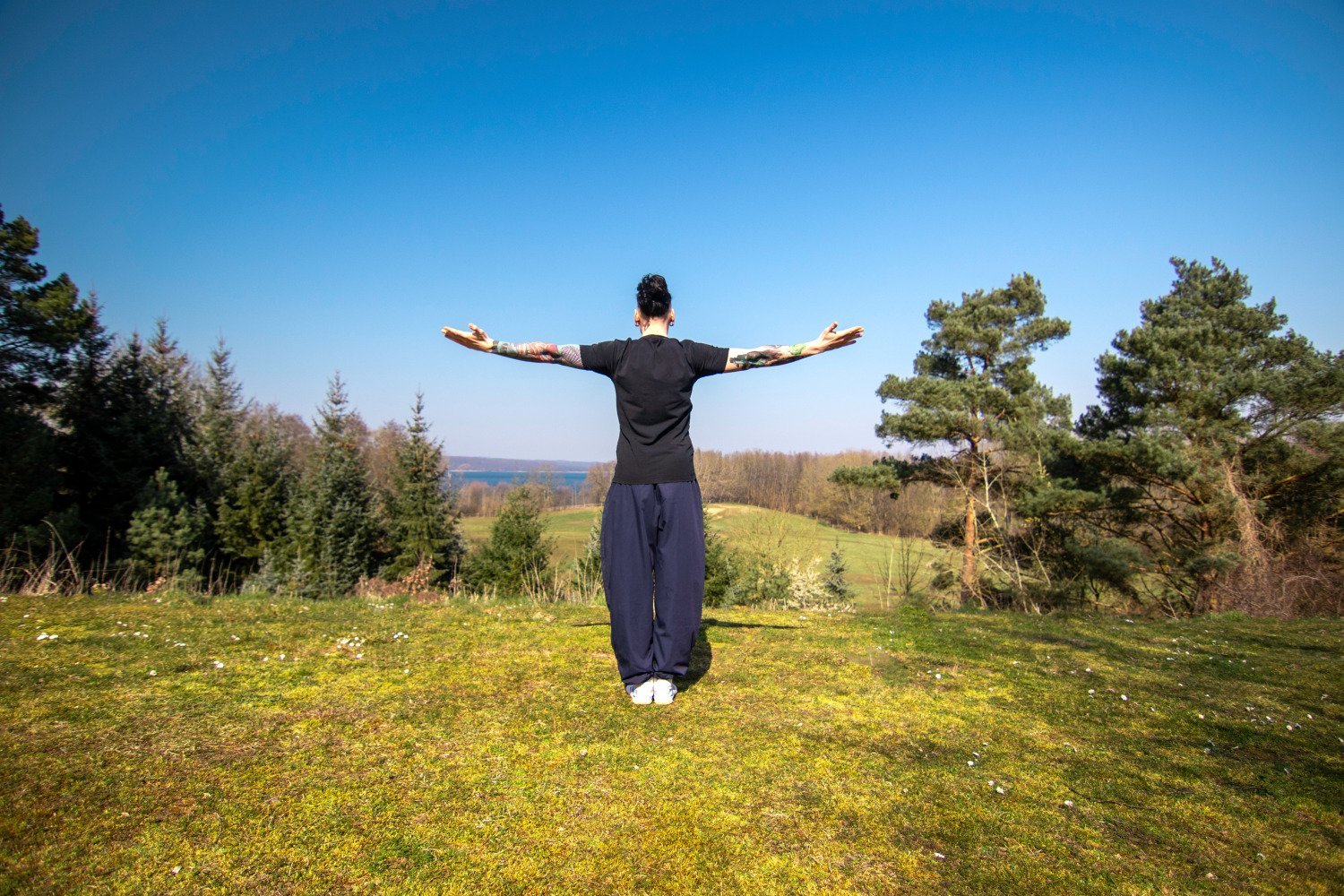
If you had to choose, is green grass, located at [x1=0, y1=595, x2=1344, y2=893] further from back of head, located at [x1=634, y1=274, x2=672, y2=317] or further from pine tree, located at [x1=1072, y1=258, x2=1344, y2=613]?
pine tree, located at [x1=1072, y1=258, x2=1344, y2=613]

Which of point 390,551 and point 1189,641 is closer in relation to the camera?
point 1189,641

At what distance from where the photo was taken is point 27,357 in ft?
60.7

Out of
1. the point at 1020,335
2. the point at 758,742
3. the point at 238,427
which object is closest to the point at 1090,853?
the point at 758,742

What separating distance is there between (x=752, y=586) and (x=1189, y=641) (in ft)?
31.6

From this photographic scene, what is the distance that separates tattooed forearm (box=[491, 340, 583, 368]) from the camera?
3965mm

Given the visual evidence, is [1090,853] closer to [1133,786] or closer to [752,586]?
[1133,786]

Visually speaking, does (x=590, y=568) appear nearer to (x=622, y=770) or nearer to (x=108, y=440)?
(x=622, y=770)

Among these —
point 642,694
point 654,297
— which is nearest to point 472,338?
point 654,297

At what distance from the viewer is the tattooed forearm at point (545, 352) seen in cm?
396

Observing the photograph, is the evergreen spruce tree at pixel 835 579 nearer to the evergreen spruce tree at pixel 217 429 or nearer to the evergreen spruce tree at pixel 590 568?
the evergreen spruce tree at pixel 590 568

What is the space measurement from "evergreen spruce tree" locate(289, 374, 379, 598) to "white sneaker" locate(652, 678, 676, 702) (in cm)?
1963

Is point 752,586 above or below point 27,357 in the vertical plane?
below

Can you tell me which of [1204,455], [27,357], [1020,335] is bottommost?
[1204,455]

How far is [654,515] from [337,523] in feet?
70.6
